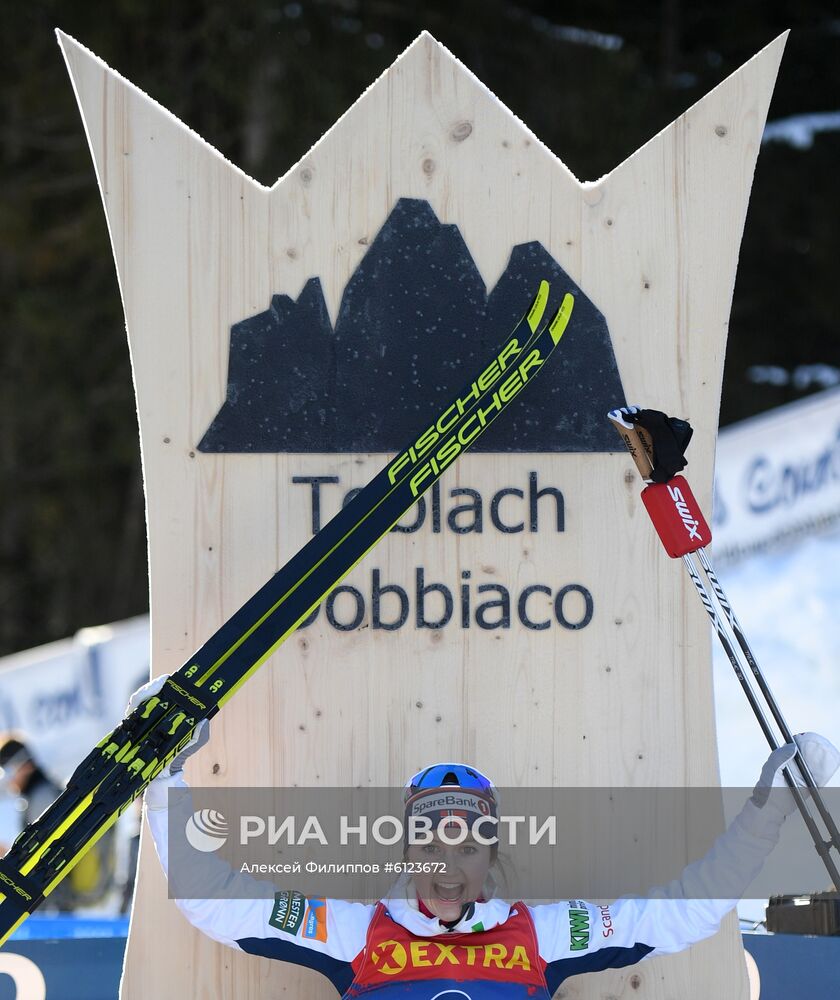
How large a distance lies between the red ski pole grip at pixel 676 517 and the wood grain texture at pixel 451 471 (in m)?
0.22

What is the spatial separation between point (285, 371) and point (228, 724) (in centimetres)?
77

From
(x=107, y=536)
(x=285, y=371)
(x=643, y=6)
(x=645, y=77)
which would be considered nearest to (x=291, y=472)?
(x=285, y=371)

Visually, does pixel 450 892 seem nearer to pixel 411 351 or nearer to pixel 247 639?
pixel 247 639

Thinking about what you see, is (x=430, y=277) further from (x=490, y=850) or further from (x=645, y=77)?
(x=645, y=77)

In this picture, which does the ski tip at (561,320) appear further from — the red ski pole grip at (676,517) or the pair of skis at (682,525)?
the red ski pole grip at (676,517)

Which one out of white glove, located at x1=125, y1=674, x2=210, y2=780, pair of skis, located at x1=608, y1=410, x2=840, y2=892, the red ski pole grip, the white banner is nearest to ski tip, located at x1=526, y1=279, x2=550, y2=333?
pair of skis, located at x1=608, y1=410, x2=840, y2=892

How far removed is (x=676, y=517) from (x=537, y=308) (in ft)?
1.70

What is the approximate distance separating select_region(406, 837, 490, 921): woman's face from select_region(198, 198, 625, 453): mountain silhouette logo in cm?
86

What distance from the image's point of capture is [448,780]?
2.51 m

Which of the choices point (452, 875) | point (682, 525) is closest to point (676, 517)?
point (682, 525)

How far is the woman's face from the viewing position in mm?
2447

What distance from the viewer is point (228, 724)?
2.84m

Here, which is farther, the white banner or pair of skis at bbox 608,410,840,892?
the white banner

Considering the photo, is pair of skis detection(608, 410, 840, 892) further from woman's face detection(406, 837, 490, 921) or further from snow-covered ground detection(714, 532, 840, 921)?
snow-covered ground detection(714, 532, 840, 921)
